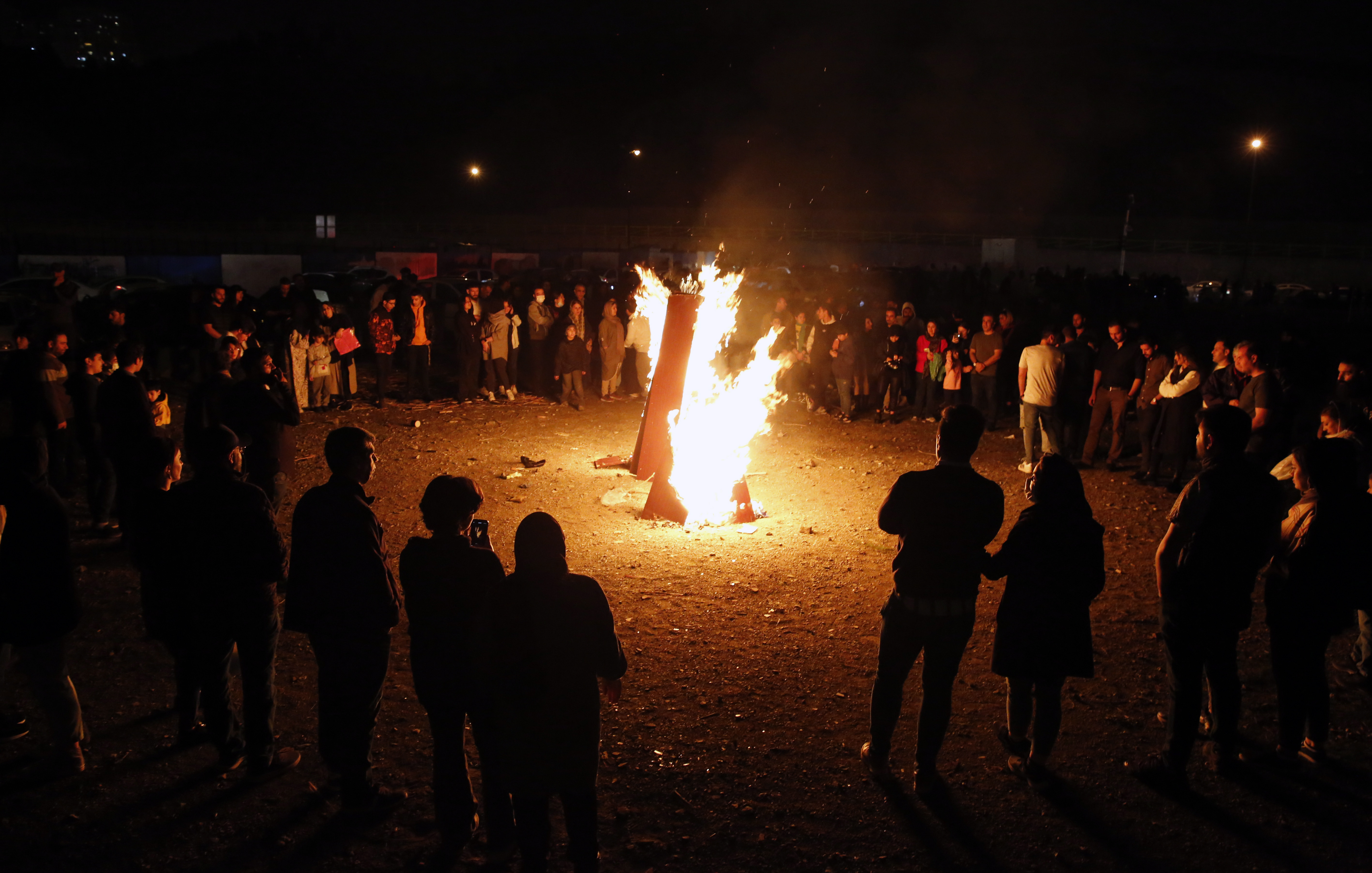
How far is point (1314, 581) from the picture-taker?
4.42 metres

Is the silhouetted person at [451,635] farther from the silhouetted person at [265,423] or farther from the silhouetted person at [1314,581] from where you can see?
the silhouetted person at [1314,581]

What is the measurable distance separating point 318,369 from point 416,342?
160cm

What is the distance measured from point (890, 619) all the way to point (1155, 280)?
33481 millimetres

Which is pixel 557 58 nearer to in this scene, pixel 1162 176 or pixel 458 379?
pixel 1162 176

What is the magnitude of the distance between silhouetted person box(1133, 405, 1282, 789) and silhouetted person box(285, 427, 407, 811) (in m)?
3.78

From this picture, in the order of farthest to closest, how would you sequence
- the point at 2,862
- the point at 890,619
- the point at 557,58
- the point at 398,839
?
the point at 557,58
the point at 890,619
the point at 398,839
the point at 2,862

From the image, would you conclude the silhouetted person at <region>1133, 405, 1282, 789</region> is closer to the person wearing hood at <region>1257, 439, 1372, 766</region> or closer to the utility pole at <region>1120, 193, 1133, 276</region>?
the person wearing hood at <region>1257, 439, 1372, 766</region>

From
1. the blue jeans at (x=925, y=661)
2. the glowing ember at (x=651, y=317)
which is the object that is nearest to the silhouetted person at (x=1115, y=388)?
the glowing ember at (x=651, y=317)

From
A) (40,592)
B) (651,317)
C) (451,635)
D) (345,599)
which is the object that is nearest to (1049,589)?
(451,635)

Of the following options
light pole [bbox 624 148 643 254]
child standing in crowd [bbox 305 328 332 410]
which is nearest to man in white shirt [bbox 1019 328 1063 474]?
child standing in crowd [bbox 305 328 332 410]

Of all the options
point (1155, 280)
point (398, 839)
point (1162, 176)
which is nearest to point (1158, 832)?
point (398, 839)

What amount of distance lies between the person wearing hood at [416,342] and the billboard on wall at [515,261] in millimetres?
17120

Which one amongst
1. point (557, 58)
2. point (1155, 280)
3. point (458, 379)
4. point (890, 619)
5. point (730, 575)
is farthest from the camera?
point (557, 58)

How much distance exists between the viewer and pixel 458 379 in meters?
15.2
